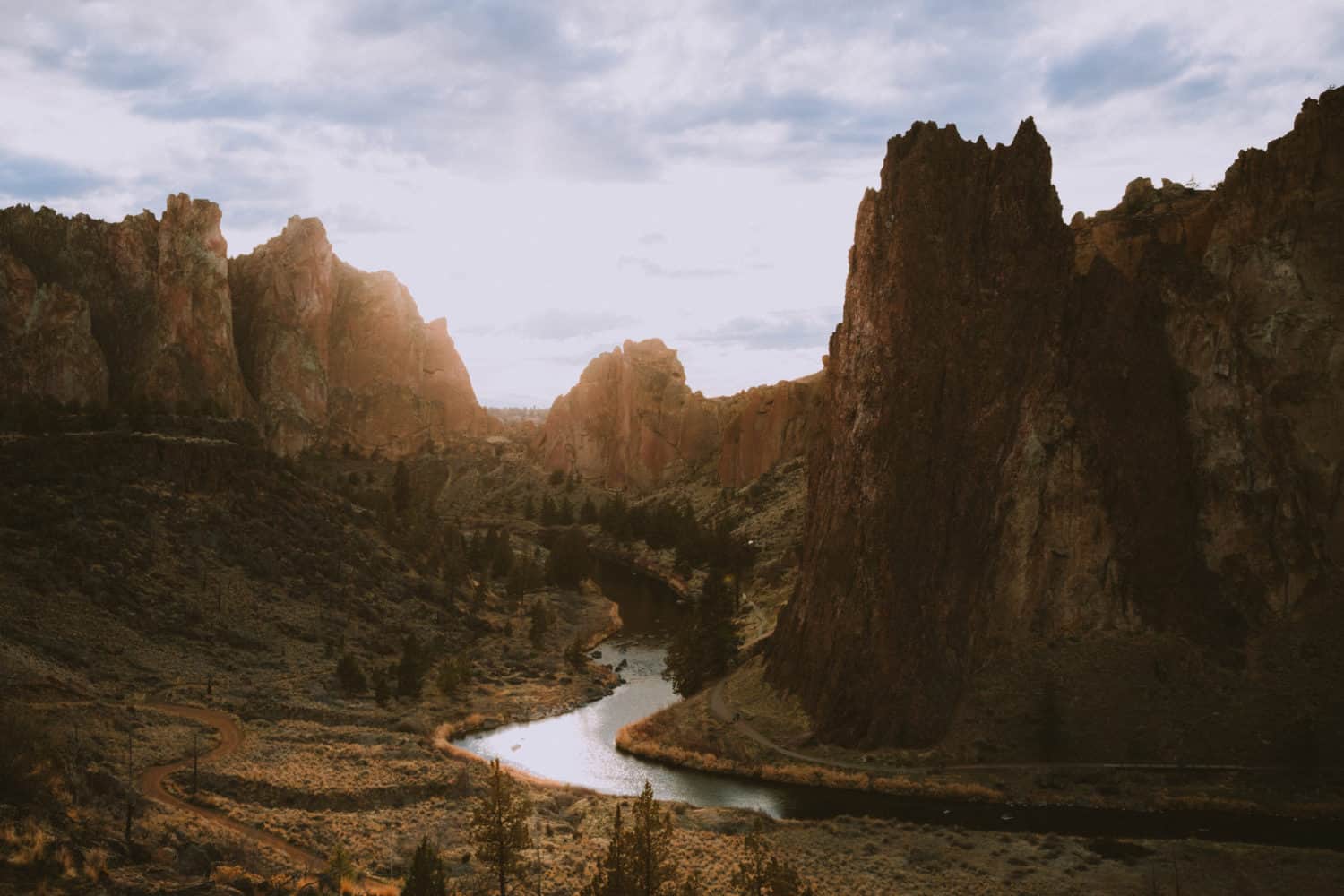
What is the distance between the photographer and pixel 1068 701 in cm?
5825

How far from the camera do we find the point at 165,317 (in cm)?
14900

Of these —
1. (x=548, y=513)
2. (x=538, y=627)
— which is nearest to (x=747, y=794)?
(x=538, y=627)

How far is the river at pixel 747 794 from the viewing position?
4997 centimetres

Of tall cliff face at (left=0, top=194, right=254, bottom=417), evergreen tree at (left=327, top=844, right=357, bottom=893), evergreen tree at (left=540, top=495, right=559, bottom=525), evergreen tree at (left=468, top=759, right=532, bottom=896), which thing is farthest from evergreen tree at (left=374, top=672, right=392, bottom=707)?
evergreen tree at (left=540, top=495, right=559, bottom=525)

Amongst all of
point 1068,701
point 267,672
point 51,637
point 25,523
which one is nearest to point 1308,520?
point 1068,701

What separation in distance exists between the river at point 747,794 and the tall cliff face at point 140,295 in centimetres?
8510

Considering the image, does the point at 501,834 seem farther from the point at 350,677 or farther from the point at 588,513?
the point at 588,513

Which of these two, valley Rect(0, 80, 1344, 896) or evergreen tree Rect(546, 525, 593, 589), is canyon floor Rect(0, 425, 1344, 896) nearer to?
valley Rect(0, 80, 1344, 896)

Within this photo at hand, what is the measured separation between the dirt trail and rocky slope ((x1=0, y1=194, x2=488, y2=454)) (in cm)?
5547

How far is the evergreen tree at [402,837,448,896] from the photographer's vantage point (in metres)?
33.7

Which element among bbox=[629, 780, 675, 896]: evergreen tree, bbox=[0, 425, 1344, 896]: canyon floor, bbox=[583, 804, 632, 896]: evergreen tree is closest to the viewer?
bbox=[583, 804, 632, 896]: evergreen tree

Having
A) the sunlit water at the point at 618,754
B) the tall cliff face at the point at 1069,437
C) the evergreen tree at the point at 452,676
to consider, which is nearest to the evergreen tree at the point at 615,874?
the sunlit water at the point at 618,754

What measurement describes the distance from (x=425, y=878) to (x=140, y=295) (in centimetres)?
13787

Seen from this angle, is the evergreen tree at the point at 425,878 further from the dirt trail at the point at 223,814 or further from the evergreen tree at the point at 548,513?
the evergreen tree at the point at 548,513
